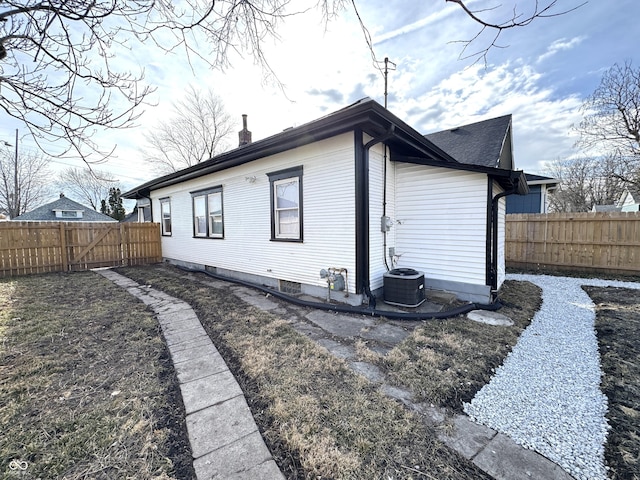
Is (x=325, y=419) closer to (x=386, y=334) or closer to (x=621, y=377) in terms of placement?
(x=386, y=334)

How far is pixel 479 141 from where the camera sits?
30.2 ft

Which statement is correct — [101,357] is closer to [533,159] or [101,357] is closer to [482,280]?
[482,280]

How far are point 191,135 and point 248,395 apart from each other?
2297cm

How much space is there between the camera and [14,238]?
26.2ft

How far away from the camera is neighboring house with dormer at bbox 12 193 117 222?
895 inches

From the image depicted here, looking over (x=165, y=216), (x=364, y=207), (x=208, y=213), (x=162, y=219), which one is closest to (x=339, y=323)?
(x=364, y=207)

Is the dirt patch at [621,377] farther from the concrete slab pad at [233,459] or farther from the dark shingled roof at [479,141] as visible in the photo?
the dark shingled roof at [479,141]

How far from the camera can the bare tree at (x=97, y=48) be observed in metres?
2.51

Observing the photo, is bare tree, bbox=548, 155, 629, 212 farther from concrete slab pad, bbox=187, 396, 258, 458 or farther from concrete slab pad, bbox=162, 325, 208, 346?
concrete slab pad, bbox=187, 396, 258, 458

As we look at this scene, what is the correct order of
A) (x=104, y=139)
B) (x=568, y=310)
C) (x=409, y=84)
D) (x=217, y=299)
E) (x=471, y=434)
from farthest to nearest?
1. (x=217, y=299)
2. (x=568, y=310)
3. (x=409, y=84)
4. (x=104, y=139)
5. (x=471, y=434)

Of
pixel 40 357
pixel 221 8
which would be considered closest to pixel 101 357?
pixel 40 357

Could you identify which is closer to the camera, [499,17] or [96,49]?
[499,17]

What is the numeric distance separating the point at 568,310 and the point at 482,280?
1629 mm

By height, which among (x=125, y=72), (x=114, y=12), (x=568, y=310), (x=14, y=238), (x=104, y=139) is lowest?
(x=568, y=310)
